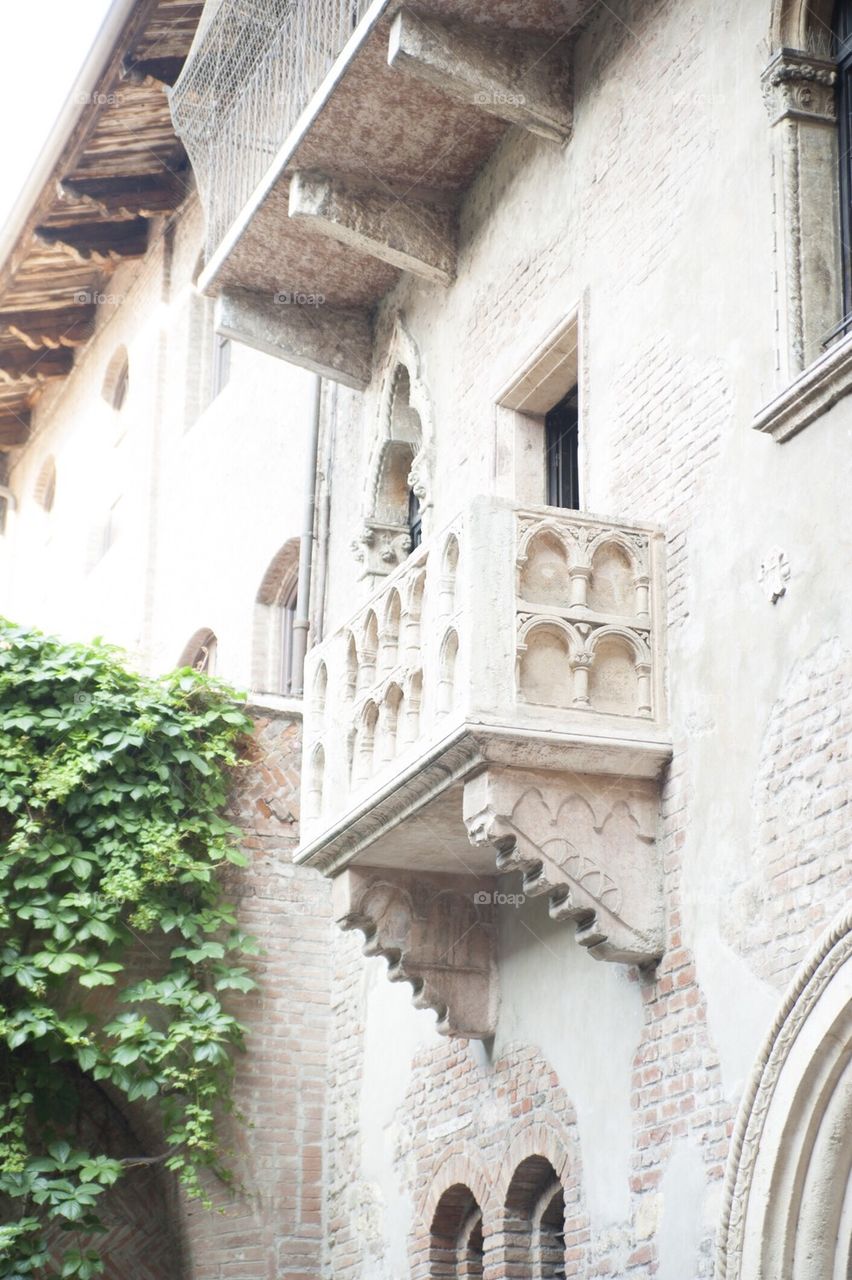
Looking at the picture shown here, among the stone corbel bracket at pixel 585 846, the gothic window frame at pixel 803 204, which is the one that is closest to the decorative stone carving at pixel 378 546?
the stone corbel bracket at pixel 585 846

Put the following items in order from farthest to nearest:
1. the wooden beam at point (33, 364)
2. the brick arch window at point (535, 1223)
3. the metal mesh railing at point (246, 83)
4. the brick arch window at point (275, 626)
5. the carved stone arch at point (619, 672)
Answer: the wooden beam at point (33, 364) → the brick arch window at point (275, 626) → the metal mesh railing at point (246, 83) → the brick arch window at point (535, 1223) → the carved stone arch at point (619, 672)

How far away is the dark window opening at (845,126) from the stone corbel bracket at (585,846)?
1.92m

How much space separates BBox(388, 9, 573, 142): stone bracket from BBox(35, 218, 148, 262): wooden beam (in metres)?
7.98

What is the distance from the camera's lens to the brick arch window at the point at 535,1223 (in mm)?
8125

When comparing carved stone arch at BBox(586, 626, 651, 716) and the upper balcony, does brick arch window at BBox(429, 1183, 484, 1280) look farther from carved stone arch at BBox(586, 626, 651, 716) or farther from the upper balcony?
the upper balcony

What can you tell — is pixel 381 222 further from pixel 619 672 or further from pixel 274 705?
pixel 619 672

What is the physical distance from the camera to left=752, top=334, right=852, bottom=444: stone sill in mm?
6438

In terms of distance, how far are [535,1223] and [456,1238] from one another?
0.91m

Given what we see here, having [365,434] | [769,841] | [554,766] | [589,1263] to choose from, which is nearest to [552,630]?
[554,766]

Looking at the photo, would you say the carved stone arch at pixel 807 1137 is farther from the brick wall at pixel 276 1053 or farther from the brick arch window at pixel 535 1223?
the brick wall at pixel 276 1053

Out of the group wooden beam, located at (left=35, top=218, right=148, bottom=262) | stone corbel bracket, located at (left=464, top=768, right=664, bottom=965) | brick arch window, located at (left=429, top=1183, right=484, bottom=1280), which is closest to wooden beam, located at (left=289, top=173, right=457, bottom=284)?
stone corbel bracket, located at (left=464, top=768, right=664, bottom=965)

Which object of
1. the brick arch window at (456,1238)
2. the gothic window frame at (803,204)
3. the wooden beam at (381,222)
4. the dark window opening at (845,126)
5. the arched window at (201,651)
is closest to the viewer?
the gothic window frame at (803,204)

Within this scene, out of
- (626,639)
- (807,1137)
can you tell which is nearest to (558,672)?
(626,639)

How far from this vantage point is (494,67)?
907 centimetres
